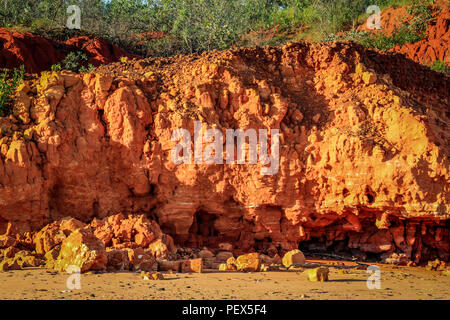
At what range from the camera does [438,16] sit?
21.3 metres

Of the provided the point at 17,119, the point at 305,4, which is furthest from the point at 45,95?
the point at 305,4

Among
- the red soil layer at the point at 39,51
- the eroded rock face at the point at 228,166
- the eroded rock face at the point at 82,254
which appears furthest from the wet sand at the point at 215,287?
the red soil layer at the point at 39,51

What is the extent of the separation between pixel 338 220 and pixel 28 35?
11.4 m

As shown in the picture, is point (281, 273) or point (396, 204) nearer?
point (281, 273)

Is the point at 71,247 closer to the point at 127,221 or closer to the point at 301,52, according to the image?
the point at 127,221

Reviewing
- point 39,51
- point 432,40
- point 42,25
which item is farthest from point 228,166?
point 432,40

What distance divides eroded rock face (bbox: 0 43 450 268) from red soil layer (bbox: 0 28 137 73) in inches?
247

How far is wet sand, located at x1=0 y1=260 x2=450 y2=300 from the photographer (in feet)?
17.7

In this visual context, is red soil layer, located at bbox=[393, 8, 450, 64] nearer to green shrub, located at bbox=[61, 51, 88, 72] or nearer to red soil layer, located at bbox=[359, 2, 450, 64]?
red soil layer, located at bbox=[359, 2, 450, 64]

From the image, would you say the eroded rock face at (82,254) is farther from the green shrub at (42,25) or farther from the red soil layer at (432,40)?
the red soil layer at (432,40)

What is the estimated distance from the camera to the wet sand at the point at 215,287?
5410 mm

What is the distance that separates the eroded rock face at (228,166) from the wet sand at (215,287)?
1525 millimetres

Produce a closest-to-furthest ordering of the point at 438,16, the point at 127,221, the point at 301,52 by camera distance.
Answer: the point at 127,221, the point at 301,52, the point at 438,16

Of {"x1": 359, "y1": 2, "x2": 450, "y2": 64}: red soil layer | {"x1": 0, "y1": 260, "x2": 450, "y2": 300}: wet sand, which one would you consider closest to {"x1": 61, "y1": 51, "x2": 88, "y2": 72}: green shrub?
{"x1": 0, "y1": 260, "x2": 450, "y2": 300}: wet sand
